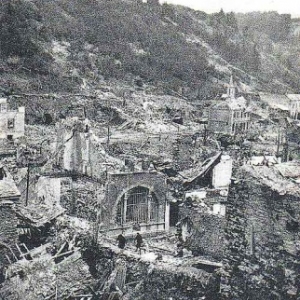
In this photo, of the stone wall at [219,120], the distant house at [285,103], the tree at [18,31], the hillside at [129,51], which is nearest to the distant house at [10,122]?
the hillside at [129,51]

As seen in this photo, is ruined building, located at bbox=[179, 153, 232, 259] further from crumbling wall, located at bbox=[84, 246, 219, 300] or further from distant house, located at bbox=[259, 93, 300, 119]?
distant house, located at bbox=[259, 93, 300, 119]

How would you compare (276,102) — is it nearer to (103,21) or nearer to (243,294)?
(103,21)

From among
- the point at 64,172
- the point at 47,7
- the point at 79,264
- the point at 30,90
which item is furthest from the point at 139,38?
the point at 79,264

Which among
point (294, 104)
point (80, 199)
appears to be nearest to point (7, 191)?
point (80, 199)

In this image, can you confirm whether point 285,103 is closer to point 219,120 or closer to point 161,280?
point 219,120

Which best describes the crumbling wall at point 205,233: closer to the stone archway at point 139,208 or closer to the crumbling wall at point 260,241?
the stone archway at point 139,208

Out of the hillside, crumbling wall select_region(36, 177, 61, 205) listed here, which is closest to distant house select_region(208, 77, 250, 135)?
the hillside
